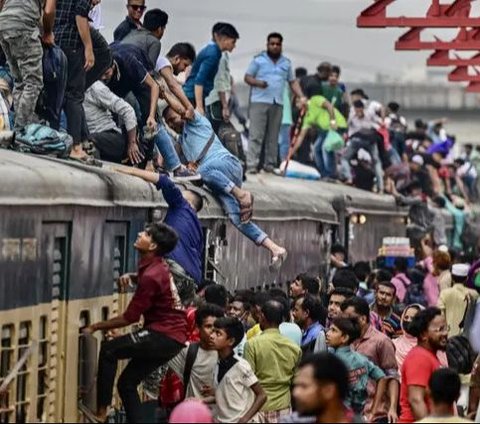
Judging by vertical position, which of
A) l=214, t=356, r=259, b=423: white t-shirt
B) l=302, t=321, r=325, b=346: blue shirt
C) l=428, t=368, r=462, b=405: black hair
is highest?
l=302, t=321, r=325, b=346: blue shirt

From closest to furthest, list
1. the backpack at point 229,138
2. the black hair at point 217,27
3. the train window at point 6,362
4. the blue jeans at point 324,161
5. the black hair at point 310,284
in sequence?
the train window at point 6,362 → the black hair at point 310,284 → the black hair at point 217,27 → the backpack at point 229,138 → the blue jeans at point 324,161

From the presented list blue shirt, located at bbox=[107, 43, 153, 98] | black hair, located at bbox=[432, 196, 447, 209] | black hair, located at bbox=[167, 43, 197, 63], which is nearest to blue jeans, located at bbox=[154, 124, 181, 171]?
blue shirt, located at bbox=[107, 43, 153, 98]

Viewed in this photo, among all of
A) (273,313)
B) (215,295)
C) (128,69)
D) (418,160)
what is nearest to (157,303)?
(273,313)

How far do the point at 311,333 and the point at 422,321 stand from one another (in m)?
2.74

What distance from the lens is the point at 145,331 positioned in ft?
47.9

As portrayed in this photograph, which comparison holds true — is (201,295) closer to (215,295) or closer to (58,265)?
(215,295)

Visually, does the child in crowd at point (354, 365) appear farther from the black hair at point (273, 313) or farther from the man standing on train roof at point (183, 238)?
the man standing on train roof at point (183, 238)

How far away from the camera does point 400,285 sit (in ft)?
85.4

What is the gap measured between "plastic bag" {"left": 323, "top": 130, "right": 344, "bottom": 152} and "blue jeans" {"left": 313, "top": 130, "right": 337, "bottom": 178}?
0.87 feet

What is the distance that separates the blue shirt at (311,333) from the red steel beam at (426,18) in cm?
866

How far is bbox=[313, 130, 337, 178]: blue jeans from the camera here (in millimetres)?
35369

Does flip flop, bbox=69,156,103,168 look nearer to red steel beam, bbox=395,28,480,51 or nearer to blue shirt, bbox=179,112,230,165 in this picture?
blue shirt, bbox=179,112,230,165

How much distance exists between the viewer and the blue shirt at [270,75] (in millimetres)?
29141

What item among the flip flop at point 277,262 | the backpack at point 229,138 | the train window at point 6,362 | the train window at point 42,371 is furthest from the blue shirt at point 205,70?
the train window at point 6,362
